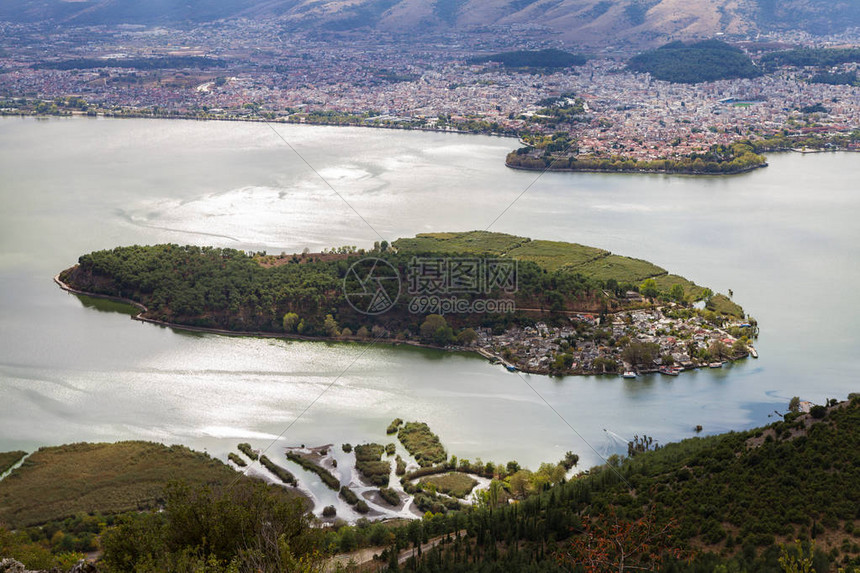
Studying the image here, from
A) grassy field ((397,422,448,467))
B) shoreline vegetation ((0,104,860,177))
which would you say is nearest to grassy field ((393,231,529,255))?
grassy field ((397,422,448,467))

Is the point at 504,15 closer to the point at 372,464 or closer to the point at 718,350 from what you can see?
the point at 718,350

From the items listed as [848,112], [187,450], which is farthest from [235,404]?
[848,112]

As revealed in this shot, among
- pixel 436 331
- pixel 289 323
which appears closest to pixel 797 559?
pixel 436 331

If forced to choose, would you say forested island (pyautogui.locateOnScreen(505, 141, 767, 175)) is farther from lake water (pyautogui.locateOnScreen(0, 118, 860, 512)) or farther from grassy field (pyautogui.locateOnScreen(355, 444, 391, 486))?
grassy field (pyautogui.locateOnScreen(355, 444, 391, 486))

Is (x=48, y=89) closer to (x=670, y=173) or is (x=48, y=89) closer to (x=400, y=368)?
(x=670, y=173)

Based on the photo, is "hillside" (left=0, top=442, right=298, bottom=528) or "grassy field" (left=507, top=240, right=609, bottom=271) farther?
"grassy field" (left=507, top=240, right=609, bottom=271)
